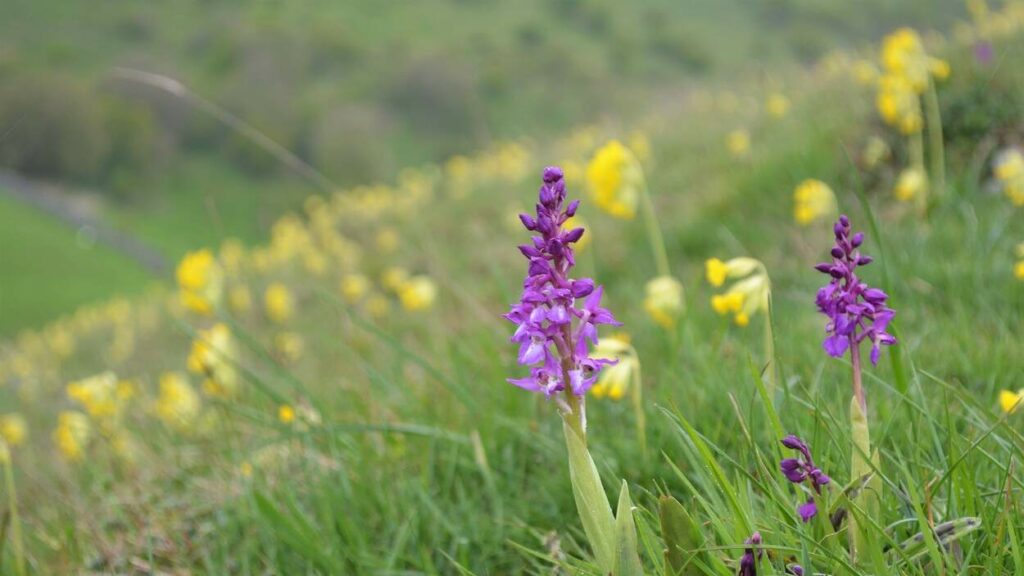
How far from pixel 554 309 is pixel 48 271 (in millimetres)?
59017

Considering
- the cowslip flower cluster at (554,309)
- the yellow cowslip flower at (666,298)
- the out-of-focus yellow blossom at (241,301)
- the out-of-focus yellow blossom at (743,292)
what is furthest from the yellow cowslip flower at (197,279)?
the cowslip flower cluster at (554,309)

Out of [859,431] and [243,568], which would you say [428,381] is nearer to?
[243,568]

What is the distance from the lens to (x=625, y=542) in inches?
Result: 54.6

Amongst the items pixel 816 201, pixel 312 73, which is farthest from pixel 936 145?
pixel 312 73

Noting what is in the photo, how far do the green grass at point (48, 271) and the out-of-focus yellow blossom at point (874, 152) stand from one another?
4479 cm

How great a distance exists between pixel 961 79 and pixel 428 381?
4681mm

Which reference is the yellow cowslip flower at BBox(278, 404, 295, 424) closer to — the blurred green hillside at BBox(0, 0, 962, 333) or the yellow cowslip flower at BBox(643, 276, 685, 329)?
the yellow cowslip flower at BBox(643, 276, 685, 329)

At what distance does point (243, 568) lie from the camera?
240cm

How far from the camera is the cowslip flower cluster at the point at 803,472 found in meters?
1.41

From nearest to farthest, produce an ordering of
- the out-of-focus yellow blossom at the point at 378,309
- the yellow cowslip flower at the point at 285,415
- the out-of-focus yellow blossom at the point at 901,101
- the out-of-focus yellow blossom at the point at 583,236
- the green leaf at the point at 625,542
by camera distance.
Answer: the green leaf at the point at 625,542, the yellow cowslip flower at the point at 285,415, the out-of-focus yellow blossom at the point at 583,236, the out-of-focus yellow blossom at the point at 901,101, the out-of-focus yellow blossom at the point at 378,309

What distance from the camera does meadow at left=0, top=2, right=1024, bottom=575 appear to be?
1.46 meters

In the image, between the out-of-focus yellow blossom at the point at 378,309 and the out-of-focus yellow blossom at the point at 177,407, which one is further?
the out-of-focus yellow blossom at the point at 378,309

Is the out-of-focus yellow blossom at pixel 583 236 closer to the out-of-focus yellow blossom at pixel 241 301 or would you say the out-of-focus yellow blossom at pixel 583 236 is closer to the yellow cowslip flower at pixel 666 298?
the yellow cowslip flower at pixel 666 298

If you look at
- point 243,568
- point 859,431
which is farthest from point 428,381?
point 859,431
